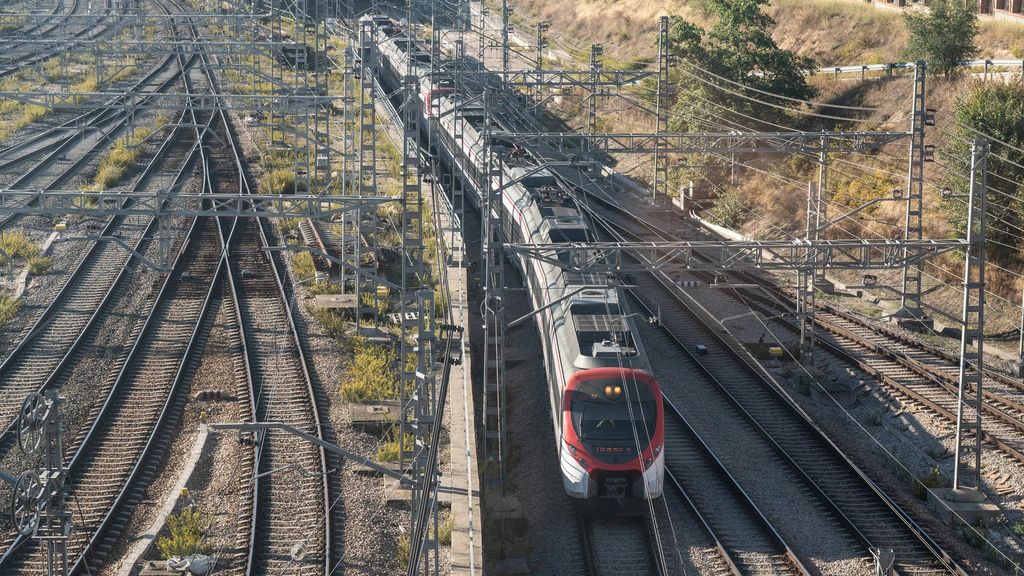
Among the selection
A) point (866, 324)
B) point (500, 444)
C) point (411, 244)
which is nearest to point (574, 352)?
point (500, 444)

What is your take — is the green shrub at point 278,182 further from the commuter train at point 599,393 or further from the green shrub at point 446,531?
the green shrub at point 446,531

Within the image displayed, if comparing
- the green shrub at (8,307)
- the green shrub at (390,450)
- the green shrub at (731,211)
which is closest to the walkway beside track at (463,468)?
the green shrub at (390,450)

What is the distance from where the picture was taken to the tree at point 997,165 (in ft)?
86.8

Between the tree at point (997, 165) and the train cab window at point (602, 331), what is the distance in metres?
11.3

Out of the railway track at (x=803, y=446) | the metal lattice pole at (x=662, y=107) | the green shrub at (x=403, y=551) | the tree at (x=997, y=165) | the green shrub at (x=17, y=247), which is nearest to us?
the green shrub at (x=403, y=551)

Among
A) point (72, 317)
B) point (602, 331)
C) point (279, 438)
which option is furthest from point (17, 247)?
point (602, 331)

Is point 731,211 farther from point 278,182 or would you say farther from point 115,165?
point 115,165

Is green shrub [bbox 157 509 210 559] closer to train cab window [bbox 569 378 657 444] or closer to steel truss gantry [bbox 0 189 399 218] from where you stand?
steel truss gantry [bbox 0 189 399 218]

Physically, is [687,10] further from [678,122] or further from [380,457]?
[380,457]

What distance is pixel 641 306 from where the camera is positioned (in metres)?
28.0

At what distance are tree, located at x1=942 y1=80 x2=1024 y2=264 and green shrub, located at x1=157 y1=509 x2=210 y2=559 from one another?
58.3ft

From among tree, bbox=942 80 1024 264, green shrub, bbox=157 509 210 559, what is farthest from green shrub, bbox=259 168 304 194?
green shrub, bbox=157 509 210 559

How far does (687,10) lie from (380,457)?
4174 cm

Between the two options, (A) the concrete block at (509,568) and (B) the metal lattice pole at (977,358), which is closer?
(A) the concrete block at (509,568)
